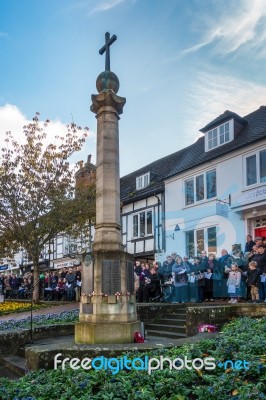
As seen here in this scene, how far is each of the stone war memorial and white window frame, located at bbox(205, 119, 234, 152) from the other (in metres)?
14.2

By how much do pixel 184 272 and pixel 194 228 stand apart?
880 centimetres

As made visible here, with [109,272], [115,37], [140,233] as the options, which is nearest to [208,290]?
[109,272]

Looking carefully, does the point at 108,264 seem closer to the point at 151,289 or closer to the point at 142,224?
the point at 151,289

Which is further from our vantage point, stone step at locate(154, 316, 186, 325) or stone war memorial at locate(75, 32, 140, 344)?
stone step at locate(154, 316, 186, 325)

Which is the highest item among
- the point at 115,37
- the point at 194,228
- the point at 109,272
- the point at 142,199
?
the point at 115,37

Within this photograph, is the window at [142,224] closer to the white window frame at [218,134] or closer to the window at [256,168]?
the white window frame at [218,134]

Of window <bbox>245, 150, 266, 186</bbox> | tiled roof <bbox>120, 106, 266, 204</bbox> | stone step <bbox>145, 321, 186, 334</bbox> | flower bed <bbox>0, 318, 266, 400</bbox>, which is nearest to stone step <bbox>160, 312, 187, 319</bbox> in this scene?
stone step <bbox>145, 321, 186, 334</bbox>

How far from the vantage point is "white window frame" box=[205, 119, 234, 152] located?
22.6 m

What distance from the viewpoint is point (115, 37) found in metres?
9.91

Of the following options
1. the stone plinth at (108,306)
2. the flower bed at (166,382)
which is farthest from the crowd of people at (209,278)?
the flower bed at (166,382)

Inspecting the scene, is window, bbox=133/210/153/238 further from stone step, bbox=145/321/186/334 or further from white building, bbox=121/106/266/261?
stone step, bbox=145/321/186/334

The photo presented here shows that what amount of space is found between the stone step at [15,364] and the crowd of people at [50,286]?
31.7ft

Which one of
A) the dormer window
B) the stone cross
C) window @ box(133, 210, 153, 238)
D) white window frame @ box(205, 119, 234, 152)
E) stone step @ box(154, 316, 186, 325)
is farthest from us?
the dormer window

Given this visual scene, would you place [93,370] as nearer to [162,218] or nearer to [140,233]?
[162,218]
